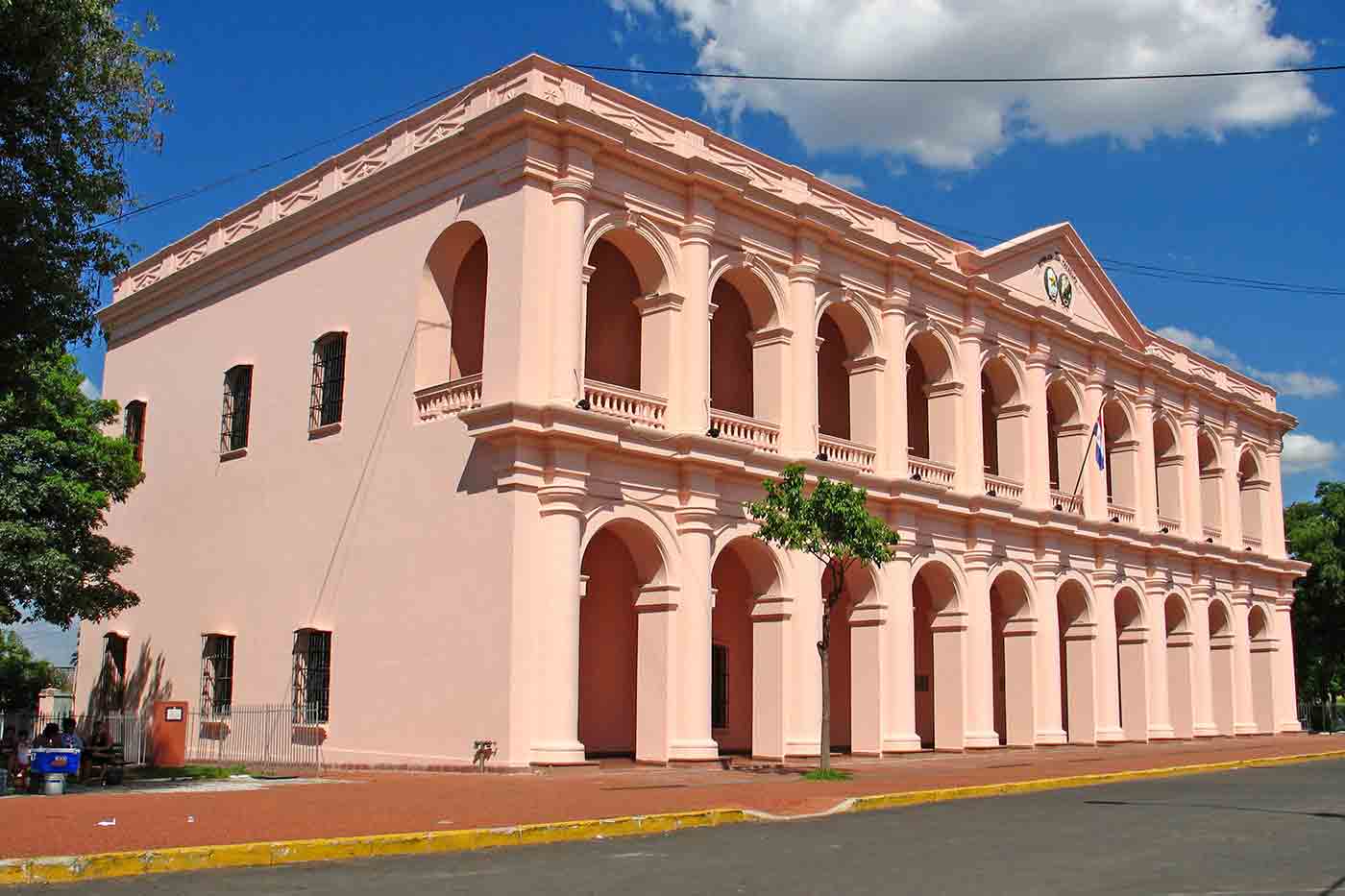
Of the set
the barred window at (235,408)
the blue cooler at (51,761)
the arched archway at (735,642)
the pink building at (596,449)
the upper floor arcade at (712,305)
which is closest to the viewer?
the blue cooler at (51,761)

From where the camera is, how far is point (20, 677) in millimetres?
45594

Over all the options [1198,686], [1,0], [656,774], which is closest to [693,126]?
[656,774]

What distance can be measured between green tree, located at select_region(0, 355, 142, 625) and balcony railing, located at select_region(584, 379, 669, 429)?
8.11 metres

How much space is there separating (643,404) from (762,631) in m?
4.73

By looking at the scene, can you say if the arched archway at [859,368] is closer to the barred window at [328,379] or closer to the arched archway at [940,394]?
the arched archway at [940,394]

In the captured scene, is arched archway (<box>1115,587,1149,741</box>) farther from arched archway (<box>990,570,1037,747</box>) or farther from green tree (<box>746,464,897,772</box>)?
green tree (<box>746,464,897,772</box>)

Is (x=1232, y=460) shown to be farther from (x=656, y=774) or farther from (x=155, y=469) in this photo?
(x=155, y=469)

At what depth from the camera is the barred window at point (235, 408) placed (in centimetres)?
2619

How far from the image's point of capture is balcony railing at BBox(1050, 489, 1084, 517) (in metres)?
30.8

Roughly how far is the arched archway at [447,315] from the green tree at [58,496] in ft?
18.9

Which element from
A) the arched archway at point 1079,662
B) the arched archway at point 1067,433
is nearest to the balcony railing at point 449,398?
the arched archway at point 1079,662

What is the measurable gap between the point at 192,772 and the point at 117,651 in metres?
8.16

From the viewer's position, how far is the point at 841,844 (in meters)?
11.7

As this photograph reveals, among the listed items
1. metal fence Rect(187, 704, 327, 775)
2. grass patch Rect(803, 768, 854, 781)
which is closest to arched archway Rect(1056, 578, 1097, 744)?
grass patch Rect(803, 768, 854, 781)
